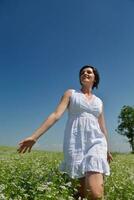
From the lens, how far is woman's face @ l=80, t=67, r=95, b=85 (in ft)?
29.0

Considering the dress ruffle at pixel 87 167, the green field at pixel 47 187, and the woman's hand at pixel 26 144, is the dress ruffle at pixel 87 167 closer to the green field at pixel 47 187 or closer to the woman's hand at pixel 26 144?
the green field at pixel 47 187

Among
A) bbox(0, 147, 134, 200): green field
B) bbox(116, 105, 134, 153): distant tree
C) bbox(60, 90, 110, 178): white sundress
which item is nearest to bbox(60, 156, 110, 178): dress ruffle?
bbox(60, 90, 110, 178): white sundress

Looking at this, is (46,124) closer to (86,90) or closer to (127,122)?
(86,90)

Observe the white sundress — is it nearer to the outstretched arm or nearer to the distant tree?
the outstretched arm

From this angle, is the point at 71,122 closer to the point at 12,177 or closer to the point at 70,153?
the point at 70,153

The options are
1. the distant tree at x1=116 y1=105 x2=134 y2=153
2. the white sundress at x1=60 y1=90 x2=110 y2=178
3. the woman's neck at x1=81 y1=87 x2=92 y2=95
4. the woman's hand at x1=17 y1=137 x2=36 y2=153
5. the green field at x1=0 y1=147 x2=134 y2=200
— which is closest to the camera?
the green field at x1=0 y1=147 x2=134 y2=200

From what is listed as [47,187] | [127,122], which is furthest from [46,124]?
[127,122]

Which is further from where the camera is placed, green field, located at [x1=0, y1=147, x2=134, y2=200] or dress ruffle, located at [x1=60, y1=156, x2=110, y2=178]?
dress ruffle, located at [x1=60, y1=156, x2=110, y2=178]

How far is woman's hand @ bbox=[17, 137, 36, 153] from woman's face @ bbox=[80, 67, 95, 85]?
1738 mm

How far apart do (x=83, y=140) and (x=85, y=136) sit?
0.29ft

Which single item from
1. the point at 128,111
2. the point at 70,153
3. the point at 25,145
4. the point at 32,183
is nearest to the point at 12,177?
the point at 32,183

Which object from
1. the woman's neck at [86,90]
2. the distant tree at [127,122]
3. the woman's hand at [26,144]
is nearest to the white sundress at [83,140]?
the woman's neck at [86,90]

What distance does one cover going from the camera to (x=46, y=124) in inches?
316

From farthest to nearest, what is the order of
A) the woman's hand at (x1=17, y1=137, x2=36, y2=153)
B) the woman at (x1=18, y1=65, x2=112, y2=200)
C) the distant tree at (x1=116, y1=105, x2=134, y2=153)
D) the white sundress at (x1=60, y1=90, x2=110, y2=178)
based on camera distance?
the distant tree at (x1=116, y1=105, x2=134, y2=153)
the white sundress at (x1=60, y1=90, x2=110, y2=178)
the woman at (x1=18, y1=65, x2=112, y2=200)
the woman's hand at (x1=17, y1=137, x2=36, y2=153)
